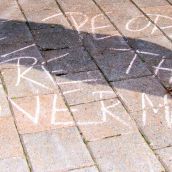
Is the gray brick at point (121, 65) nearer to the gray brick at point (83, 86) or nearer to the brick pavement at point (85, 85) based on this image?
the brick pavement at point (85, 85)

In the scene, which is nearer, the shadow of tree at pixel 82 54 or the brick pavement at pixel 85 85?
the brick pavement at pixel 85 85

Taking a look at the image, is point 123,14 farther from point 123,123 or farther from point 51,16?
point 123,123

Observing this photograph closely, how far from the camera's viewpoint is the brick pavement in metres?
4.31

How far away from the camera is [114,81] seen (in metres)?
5.44

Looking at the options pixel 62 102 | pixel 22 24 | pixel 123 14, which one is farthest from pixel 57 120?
pixel 123 14

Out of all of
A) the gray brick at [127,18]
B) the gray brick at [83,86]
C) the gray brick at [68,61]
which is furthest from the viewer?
the gray brick at [127,18]

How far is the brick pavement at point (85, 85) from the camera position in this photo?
4.31 m

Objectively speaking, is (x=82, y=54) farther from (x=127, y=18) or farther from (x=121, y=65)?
(x=127, y=18)

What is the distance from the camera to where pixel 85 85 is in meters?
5.36

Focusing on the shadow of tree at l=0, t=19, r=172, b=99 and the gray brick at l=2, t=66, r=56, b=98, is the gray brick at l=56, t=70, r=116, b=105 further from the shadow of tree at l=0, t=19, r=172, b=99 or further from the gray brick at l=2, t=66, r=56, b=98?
the gray brick at l=2, t=66, r=56, b=98

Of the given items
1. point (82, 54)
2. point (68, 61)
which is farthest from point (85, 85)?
point (82, 54)

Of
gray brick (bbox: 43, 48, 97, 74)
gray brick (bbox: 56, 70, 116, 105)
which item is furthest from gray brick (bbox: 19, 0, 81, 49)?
gray brick (bbox: 56, 70, 116, 105)

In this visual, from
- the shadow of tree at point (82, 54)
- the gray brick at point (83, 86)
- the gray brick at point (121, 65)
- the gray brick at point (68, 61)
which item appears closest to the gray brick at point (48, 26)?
the shadow of tree at point (82, 54)

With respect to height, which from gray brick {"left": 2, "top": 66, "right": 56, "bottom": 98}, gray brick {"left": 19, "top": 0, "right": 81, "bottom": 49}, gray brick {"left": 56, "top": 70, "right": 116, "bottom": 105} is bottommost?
gray brick {"left": 19, "top": 0, "right": 81, "bottom": 49}
